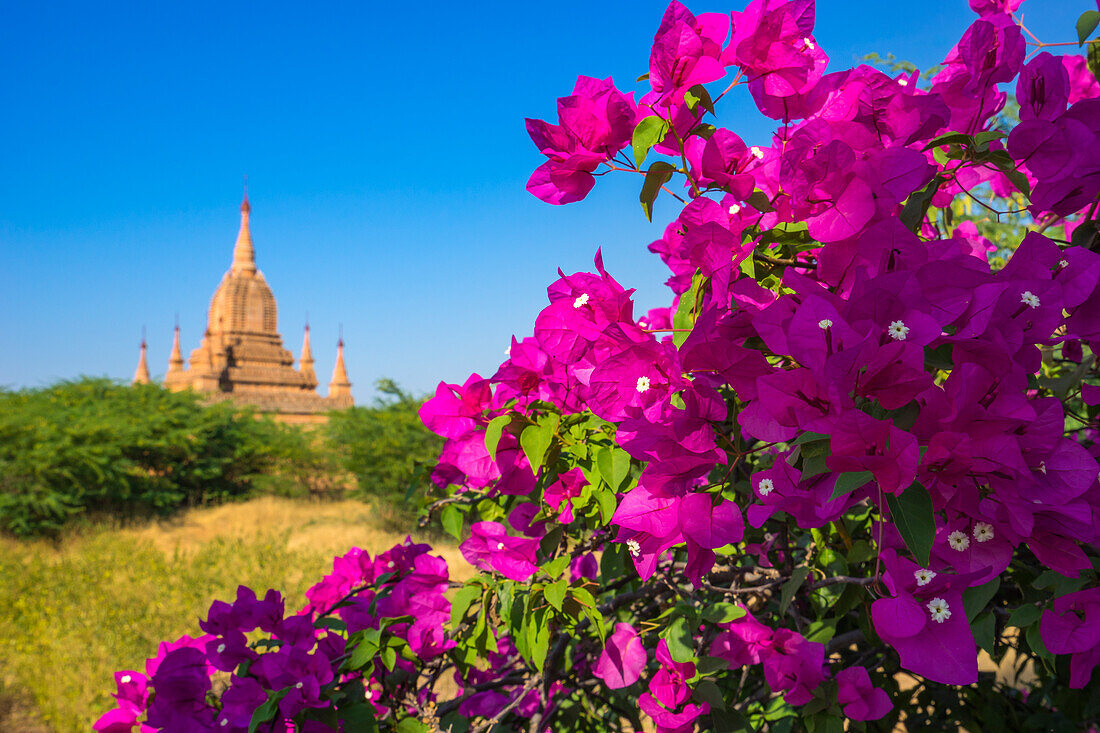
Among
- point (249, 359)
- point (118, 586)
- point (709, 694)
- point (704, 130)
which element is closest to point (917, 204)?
point (704, 130)

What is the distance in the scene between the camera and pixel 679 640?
0.93m

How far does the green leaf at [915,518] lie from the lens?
50 cm

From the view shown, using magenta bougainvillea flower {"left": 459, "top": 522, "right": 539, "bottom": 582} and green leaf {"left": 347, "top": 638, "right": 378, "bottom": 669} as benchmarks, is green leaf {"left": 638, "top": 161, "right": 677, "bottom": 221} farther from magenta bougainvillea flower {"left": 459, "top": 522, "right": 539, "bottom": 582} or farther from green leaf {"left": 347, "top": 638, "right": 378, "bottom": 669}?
green leaf {"left": 347, "top": 638, "right": 378, "bottom": 669}

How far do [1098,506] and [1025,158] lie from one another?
0.38m

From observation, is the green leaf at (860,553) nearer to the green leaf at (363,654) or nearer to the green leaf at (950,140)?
the green leaf at (950,140)

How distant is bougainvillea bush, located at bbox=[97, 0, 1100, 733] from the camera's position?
1.78 ft

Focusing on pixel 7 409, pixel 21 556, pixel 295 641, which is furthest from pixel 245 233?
pixel 295 641

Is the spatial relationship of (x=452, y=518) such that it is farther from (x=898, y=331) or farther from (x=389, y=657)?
(x=898, y=331)

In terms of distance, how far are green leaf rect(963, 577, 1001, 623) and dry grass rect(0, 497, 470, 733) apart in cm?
378

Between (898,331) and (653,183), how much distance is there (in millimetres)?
334

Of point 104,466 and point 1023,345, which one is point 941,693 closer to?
point 1023,345

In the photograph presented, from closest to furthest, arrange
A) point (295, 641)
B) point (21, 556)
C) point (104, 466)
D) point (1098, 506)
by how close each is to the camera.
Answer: point (1098, 506), point (295, 641), point (21, 556), point (104, 466)

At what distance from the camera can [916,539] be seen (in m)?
0.51

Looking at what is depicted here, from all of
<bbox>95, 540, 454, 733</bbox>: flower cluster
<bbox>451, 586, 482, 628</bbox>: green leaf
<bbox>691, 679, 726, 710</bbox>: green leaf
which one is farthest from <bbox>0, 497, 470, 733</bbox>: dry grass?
<bbox>691, 679, 726, 710</bbox>: green leaf
